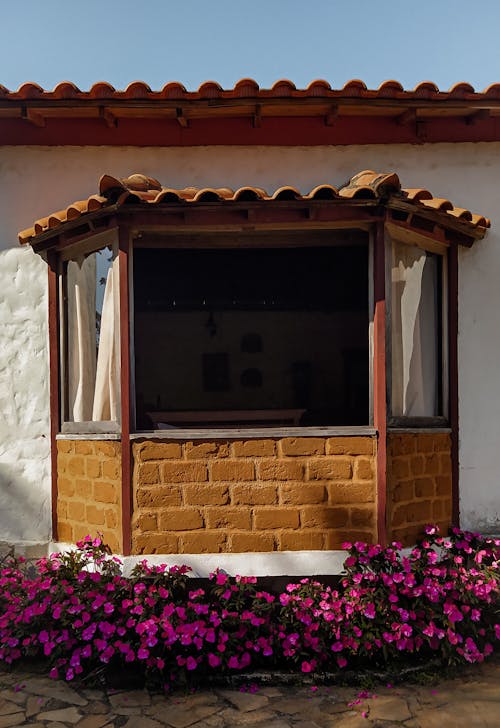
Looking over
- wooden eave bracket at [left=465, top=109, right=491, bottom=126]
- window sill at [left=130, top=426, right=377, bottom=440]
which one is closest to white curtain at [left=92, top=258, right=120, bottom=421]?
window sill at [left=130, top=426, right=377, bottom=440]

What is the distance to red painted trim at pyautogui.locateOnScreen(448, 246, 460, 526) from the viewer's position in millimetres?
4930

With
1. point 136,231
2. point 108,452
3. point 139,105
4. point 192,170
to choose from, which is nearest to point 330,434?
point 108,452

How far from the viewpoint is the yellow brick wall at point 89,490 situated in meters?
4.45

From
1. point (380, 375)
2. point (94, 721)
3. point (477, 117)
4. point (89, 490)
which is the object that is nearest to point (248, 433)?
point (380, 375)

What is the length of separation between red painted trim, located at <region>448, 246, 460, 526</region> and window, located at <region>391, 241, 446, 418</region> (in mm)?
67

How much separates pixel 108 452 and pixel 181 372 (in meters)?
5.79

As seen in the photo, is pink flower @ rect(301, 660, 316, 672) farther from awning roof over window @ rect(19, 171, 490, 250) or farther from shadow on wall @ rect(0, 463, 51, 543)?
awning roof over window @ rect(19, 171, 490, 250)

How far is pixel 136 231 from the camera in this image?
4500 millimetres

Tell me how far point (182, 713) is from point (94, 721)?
1.59 ft

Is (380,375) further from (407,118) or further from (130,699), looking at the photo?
(130,699)

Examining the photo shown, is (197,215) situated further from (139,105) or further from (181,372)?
(181,372)

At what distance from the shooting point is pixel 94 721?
360 cm

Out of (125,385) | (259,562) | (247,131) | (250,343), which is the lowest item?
(259,562)

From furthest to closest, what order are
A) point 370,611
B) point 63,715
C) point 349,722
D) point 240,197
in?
point 240,197 < point 370,611 < point 63,715 < point 349,722
